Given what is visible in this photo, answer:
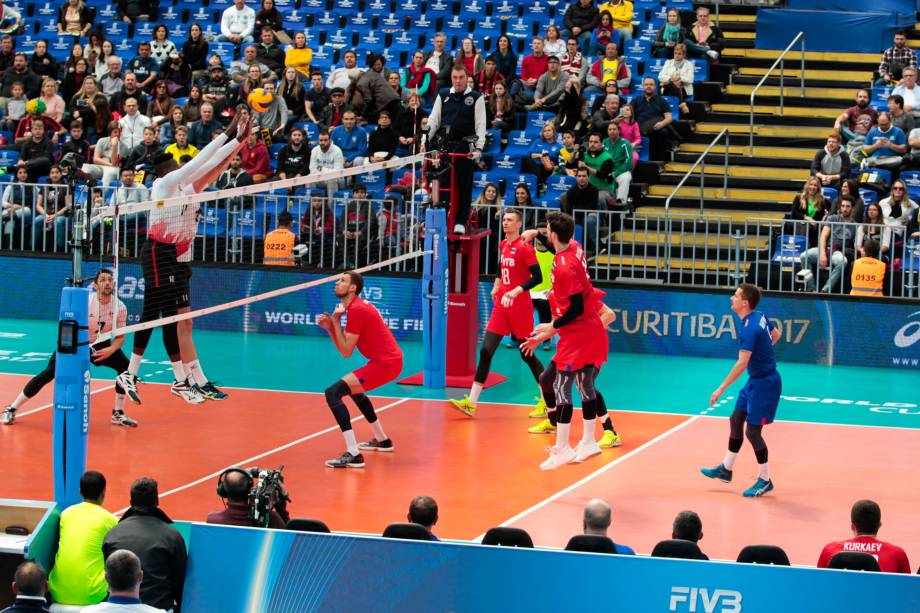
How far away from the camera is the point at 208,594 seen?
8656 mm

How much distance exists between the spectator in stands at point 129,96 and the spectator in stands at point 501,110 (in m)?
5.94

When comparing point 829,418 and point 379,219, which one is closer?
point 829,418

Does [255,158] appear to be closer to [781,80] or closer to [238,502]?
[781,80]

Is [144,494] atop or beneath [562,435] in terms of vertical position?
atop

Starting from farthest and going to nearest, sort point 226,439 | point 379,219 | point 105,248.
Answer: point 105,248, point 379,219, point 226,439

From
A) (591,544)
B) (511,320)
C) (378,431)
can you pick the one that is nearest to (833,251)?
(511,320)

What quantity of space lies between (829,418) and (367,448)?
5340mm

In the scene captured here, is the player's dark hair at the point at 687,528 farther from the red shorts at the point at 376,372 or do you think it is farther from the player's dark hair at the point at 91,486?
the red shorts at the point at 376,372

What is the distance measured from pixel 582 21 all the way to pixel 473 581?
18.1m

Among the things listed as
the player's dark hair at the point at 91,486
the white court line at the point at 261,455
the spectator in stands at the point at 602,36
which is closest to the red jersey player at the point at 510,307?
the white court line at the point at 261,455

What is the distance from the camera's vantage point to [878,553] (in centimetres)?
888

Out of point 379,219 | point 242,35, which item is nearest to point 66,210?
point 379,219

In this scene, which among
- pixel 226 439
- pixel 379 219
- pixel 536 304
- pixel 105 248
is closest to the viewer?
pixel 226 439

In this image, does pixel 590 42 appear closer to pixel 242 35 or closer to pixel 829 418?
pixel 242 35
